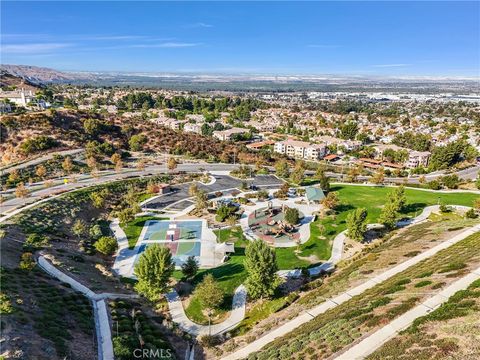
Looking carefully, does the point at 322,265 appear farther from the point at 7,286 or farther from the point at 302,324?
the point at 7,286

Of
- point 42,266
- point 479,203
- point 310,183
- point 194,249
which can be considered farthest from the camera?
point 310,183

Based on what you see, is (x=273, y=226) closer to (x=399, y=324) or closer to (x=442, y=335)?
(x=399, y=324)

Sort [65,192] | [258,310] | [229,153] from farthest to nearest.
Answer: [229,153]
[65,192]
[258,310]

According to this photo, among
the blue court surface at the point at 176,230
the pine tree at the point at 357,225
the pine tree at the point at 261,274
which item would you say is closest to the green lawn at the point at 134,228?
the blue court surface at the point at 176,230

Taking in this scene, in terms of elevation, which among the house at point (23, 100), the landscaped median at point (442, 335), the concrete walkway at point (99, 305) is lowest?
the concrete walkway at point (99, 305)

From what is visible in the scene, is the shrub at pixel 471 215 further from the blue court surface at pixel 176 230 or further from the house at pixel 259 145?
the house at pixel 259 145

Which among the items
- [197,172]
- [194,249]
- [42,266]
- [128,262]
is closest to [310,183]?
[197,172]
